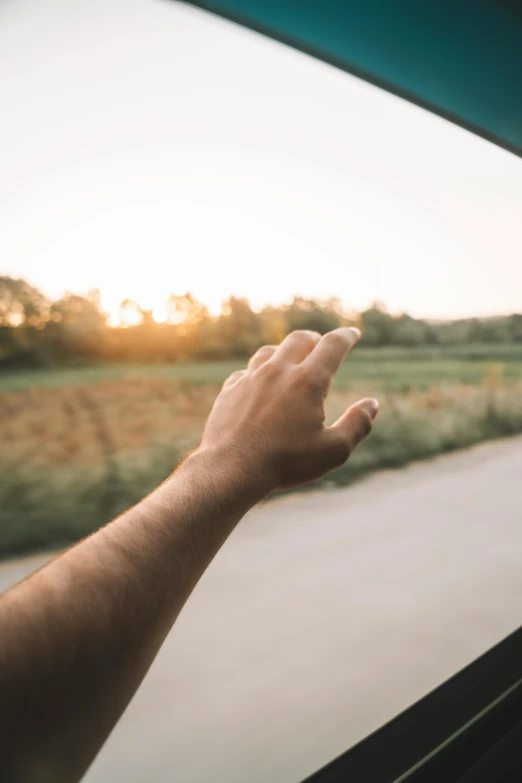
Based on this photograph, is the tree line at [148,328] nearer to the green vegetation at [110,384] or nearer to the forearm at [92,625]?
the green vegetation at [110,384]

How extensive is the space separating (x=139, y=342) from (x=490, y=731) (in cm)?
186

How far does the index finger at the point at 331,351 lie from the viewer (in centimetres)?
83

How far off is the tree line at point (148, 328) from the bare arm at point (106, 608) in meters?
1.32

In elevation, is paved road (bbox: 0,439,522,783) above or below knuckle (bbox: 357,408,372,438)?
below

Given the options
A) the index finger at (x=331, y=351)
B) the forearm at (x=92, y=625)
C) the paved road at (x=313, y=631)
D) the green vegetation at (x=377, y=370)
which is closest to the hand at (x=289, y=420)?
the index finger at (x=331, y=351)

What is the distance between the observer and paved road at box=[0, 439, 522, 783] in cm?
142

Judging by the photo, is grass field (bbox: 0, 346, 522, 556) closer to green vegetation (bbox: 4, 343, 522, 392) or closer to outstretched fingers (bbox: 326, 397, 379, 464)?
green vegetation (bbox: 4, 343, 522, 392)

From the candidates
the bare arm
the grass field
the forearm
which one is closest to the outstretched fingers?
the bare arm

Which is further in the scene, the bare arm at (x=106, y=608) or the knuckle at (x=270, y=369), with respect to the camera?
the knuckle at (x=270, y=369)

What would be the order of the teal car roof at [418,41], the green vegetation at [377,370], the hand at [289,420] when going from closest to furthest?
the hand at [289,420]
the teal car roof at [418,41]
the green vegetation at [377,370]

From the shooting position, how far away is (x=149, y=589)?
0.50 meters

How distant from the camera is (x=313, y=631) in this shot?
1.99 metres

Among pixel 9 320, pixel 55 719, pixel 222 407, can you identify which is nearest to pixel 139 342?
pixel 9 320

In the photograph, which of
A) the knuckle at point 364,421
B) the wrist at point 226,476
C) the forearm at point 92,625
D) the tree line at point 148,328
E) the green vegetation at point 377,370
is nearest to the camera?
the forearm at point 92,625
